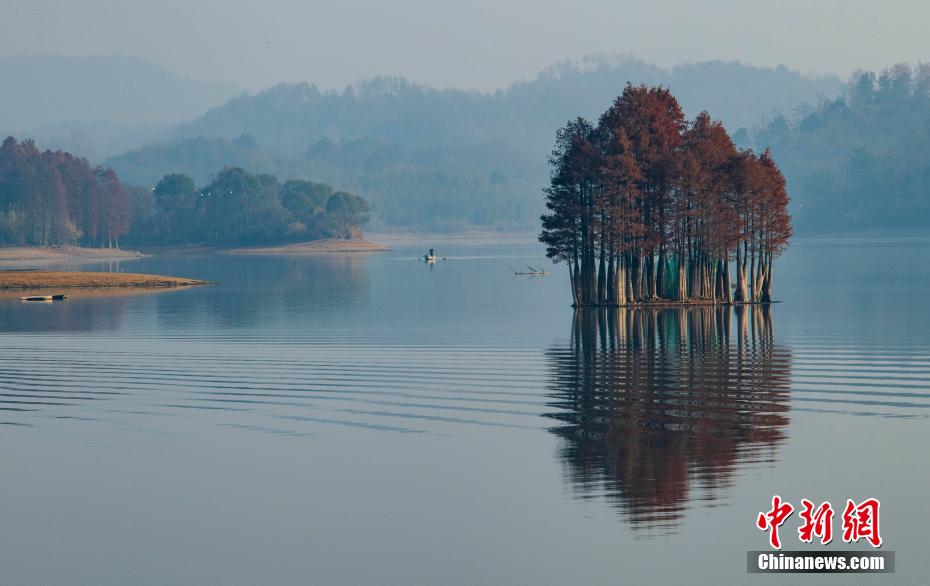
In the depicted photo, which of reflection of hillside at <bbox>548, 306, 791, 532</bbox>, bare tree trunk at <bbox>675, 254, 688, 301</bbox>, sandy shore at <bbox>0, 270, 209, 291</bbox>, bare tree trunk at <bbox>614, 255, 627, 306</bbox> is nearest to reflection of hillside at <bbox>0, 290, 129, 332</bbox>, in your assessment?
sandy shore at <bbox>0, 270, 209, 291</bbox>

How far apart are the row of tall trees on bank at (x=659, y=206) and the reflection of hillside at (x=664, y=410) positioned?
14.8m

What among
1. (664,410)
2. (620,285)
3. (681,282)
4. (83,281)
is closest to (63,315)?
(620,285)

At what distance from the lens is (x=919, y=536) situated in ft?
78.8

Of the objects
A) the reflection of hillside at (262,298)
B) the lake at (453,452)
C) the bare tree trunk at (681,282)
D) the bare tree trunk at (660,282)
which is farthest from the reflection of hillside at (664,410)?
the reflection of hillside at (262,298)

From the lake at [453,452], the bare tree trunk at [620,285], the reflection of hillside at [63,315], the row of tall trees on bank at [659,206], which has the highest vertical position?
the row of tall trees on bank at [659,206]

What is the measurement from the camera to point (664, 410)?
122 ft

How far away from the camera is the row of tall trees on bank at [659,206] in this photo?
7925cm

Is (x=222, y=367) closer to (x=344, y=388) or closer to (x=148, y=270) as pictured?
(x=344, y=388)

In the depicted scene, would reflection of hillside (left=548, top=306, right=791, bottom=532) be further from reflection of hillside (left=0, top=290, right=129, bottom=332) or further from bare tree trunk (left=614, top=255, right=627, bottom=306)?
reflection of hillside (left=0, top=290, right=129, bottom=332)

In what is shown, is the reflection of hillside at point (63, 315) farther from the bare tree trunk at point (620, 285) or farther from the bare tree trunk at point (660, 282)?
the bare tree trunk at point (660, 282)

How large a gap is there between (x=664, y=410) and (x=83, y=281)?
96767 mm

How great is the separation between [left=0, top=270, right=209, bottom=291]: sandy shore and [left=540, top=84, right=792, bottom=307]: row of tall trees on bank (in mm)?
53766

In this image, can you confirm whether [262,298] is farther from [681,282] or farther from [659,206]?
[681,282]

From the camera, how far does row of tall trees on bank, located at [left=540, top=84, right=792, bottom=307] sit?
79250mm
